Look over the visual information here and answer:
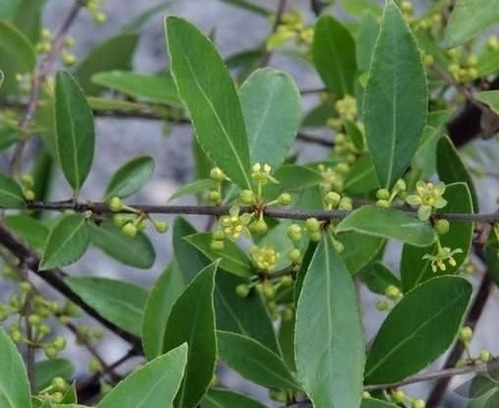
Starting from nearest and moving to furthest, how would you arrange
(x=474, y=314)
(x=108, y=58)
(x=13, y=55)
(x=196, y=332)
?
1. (x=196, y=332)
2. (x=474, y=314)
3. (x=13, y=55)
4. (x=108, y=58)

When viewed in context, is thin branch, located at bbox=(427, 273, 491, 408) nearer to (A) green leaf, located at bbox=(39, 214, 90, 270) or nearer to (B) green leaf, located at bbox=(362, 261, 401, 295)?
(B) green leaf, located at bbox=(362, 261, 401, 295)

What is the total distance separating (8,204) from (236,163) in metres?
0.21

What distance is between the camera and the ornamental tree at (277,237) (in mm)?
722

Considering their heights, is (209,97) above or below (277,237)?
above

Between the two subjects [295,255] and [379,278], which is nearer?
[295,255]

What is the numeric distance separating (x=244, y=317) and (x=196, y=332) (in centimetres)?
12

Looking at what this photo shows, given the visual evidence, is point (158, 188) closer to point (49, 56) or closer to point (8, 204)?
point (49, 56)

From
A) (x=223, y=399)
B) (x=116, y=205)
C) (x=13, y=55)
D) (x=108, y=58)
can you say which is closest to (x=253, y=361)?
(x=223, y=399)

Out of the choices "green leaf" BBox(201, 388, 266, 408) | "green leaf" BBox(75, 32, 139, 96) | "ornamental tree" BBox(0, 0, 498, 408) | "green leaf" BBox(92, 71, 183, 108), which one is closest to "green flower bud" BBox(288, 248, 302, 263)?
"ornamental tree" BBox(0, 0, 498, 408)

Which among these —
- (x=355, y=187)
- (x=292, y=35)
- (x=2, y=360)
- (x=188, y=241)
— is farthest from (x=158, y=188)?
(x=2, y=360)

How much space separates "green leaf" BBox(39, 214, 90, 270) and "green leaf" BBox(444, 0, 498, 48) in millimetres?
294

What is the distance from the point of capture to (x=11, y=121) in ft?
3.64

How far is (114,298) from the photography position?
0.96 meters

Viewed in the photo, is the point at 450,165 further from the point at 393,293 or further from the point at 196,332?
the point at 196,332
